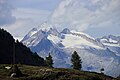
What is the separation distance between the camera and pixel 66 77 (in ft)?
348

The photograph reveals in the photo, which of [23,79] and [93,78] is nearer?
[23,79]

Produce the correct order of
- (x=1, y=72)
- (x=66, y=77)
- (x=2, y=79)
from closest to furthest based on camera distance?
(x=2, y=79)
(x=66, y=77)
(x=1, y=72)

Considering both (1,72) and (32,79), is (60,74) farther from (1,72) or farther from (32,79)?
(1,72)

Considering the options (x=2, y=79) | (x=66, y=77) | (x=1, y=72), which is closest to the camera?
(x=2, y=79)

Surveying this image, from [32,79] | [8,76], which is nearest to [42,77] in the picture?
[32,79]

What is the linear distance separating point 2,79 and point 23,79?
6.11 meters

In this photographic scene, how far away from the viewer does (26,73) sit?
117 m

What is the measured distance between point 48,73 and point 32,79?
249 inches

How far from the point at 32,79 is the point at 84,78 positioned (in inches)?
596

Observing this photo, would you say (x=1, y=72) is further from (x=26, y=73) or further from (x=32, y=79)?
(x=32, y=79)

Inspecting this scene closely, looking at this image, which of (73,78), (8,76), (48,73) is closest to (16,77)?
(8,76)

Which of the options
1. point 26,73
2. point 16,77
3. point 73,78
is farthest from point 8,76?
point 73,78

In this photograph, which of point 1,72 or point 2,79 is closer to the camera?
point 2,79

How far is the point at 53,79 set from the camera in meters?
104
